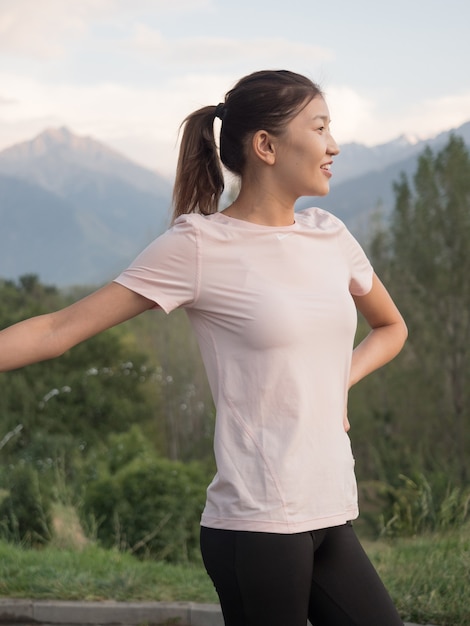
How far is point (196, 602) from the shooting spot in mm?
4180

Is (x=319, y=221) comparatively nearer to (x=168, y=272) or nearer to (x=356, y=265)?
(x=356, y=265)

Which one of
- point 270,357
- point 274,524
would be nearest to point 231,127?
point 270,357

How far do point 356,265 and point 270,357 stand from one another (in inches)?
16.2

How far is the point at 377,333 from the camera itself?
2.30 meters

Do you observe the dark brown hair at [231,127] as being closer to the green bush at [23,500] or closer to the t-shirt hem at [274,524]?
the t-shirt hem at [274,524]

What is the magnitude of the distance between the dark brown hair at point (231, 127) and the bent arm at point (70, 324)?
35 centimetres

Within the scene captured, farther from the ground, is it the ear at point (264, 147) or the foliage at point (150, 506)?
the ear at point (264, 147)

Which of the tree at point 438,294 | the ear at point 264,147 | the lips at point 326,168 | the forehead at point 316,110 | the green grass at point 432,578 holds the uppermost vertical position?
the tree at point 438,294

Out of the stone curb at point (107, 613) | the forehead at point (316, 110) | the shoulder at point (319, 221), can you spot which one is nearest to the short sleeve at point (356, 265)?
the shoulder at point (319, 221)

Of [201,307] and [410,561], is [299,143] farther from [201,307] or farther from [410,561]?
[410,561]

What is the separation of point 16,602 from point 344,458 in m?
2.85

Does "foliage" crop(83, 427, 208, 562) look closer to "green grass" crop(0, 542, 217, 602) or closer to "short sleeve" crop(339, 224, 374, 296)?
"green grass" crop(0, 542, 217, 602)

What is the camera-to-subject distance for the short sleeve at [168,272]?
71.3 inches

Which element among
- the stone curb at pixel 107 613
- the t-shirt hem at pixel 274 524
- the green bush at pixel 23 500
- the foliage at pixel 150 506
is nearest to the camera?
the t-shirt hem at pixel 274 524
